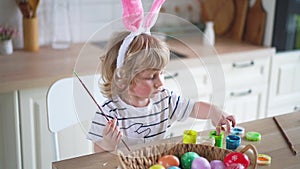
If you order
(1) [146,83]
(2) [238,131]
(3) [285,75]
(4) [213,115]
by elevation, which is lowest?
(3) [285,75]

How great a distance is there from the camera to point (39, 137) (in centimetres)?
219

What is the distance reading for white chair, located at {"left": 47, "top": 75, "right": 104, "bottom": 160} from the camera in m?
1.20

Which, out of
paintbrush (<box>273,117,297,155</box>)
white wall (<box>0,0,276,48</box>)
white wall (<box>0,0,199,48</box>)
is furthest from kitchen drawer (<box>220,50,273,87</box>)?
paintbrush (<box>273,117,297,155</box>)

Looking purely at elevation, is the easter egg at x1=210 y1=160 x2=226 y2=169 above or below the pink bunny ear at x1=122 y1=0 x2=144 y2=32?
below

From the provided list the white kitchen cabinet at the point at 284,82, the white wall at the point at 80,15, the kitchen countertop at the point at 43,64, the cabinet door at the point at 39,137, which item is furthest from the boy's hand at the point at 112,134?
the white kitchen cabinet at the point at 284,82

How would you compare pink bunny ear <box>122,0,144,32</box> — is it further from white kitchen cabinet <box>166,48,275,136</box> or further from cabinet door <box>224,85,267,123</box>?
cabinet door <box>224,85,267,123</box>

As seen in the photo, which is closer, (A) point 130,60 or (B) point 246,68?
(A) point 130,60

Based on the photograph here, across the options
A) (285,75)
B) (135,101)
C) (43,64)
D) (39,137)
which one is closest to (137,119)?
(135,101)

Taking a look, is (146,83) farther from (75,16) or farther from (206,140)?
(75,16)

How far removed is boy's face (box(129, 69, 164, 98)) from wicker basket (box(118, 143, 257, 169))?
0.51 ft

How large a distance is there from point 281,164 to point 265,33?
5.67ft

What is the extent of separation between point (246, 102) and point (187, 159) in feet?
5.46

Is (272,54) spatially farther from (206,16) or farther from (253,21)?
(206,16)

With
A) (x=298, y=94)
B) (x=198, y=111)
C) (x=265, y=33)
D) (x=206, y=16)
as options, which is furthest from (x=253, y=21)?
(x=198, y=111)
